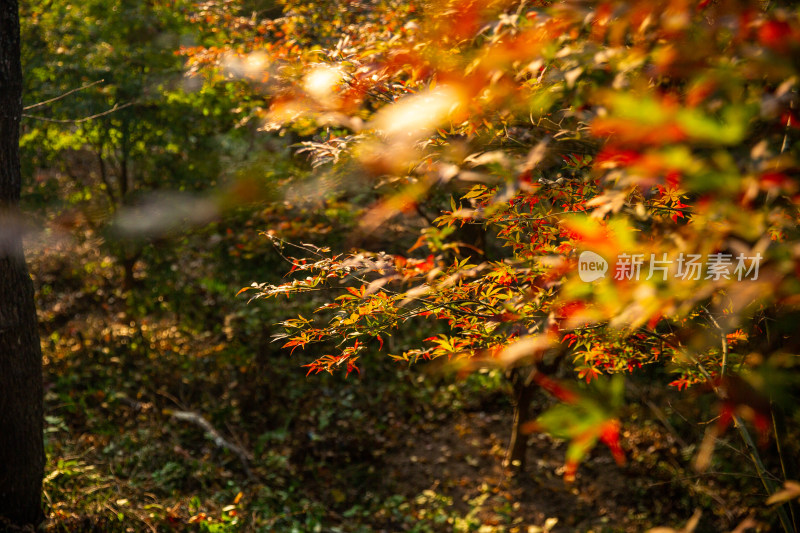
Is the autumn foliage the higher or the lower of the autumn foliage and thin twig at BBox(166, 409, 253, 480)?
the higher

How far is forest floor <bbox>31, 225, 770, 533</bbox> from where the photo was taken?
5469 mm

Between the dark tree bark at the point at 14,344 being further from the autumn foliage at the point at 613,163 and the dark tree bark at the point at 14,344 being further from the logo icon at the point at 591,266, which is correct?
the logo icon at the point at 591,266

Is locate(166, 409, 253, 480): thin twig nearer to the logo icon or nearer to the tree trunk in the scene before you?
the tree trunk

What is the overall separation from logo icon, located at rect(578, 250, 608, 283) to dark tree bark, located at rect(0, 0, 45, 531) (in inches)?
142

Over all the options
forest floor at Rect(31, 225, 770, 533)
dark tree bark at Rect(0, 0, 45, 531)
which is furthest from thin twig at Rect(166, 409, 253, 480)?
dark tree bark at Rect(0, 0, 45, 531)

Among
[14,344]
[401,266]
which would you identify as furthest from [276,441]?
[401,266]

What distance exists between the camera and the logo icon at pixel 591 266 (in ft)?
7.18

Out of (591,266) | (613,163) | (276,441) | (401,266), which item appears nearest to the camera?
(613,163)

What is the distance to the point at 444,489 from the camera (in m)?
6.41

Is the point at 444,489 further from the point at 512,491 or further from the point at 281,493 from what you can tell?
the point at 281,493

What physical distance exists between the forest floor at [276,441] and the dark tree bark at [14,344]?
385 millimetres

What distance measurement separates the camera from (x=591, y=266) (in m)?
2.22

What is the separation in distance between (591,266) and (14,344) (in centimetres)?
396

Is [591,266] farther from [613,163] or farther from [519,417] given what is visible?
[519,417]
